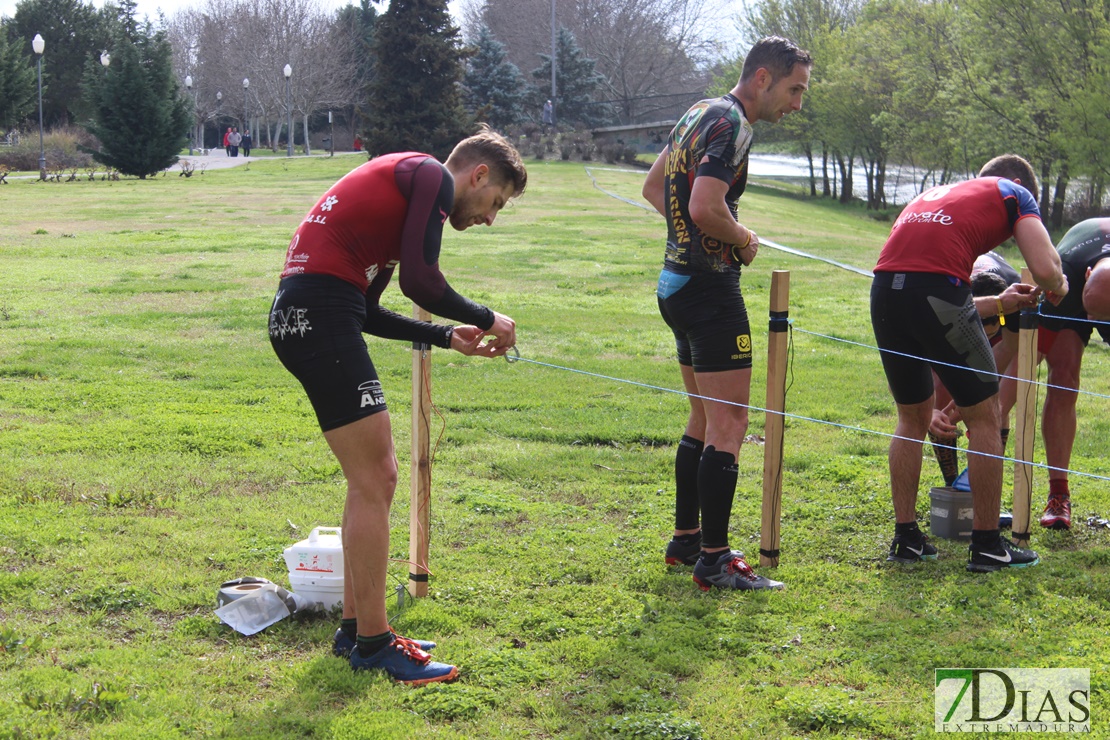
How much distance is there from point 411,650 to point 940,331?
2.80 meters

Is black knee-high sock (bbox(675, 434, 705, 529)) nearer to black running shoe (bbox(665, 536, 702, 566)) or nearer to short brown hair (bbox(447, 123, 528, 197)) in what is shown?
black running shoe (bbox(665, 536, 702, 566))

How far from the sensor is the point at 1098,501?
6.20m

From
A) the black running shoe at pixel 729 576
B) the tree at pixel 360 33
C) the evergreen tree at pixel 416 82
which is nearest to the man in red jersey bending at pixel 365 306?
the black running shoe at pixel 729 576

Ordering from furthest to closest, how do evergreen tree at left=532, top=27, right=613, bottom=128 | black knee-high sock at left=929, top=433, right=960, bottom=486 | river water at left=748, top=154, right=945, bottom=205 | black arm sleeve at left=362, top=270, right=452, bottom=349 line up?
evergreen tree at left=532, top=27, right=613, bottom=128
river water at left=748, top=154, right=945, bottom=205
black knee-high sock at left=929, top=433, right=960, bottom=486
black arm sleeve at left=362, top=270, right=452, bottom=349

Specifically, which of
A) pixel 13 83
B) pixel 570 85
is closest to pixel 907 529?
pixel 13 83

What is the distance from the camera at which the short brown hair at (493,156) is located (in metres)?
3.92

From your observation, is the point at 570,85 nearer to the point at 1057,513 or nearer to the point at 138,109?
the point at 138,109

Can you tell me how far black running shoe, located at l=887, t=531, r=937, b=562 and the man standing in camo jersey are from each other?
824 mm

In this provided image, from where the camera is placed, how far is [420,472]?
15.2ft

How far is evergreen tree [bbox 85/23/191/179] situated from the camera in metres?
37.4

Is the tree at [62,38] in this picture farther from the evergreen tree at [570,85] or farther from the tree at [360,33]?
the evergreen tree at [570,85]

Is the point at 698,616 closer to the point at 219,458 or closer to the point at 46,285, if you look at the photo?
the point at 219,458

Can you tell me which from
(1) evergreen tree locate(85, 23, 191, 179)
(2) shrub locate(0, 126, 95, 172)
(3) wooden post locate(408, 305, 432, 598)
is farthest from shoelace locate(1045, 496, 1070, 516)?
(2) shrub locate(0, 126, 95, 172)

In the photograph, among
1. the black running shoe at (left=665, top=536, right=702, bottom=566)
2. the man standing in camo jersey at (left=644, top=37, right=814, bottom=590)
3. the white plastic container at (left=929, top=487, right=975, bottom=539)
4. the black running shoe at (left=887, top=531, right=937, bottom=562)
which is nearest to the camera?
the man standing in camo jersey at (left=644, top=37, right=814, bottom=590)
